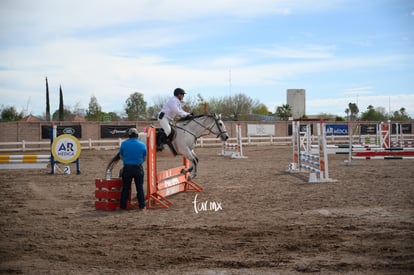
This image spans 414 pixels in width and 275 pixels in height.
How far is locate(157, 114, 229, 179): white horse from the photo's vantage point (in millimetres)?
11031

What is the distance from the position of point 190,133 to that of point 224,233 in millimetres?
4895

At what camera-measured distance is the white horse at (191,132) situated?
11.0 meters

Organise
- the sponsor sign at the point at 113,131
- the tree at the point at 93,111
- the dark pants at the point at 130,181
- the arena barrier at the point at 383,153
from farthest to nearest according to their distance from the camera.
Result: 1. the tree at the point at 93,111
2. the sponsor sign at the point at 113,131
3. the arena barrier at the point at 383,153
4. the dark pants at the point at 130,181

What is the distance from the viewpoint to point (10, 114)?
4681cm

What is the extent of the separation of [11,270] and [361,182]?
10178 millimetres

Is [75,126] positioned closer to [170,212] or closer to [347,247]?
[170,212]

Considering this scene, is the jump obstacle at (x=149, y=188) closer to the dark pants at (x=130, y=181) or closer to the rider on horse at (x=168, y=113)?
the dark pants at (x=130, y=181)

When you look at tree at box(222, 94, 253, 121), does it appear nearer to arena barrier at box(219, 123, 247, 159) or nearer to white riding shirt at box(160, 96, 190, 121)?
arena barrier at box(219, 123, 247, 159)

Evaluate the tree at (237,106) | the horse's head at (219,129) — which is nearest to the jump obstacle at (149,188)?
the horse's head at (219,129)

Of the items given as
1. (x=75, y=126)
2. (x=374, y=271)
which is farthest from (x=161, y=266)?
(x=75, y=126)

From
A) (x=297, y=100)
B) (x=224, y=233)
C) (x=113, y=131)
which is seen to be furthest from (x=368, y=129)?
(x=224, y=233)

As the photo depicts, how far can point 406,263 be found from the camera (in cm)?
489

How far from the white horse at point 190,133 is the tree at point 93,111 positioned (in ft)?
126

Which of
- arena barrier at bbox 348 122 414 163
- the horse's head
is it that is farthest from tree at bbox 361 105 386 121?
the horse's head
